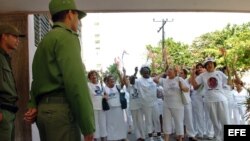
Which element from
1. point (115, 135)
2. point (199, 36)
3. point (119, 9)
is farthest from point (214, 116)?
point (199, 36)

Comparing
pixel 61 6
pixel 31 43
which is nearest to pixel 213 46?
pixel 31 43

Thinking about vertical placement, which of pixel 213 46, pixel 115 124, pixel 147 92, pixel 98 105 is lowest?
pixel 115 124

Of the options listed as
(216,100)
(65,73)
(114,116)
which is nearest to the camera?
(65,73)

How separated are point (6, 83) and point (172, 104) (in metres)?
4.97

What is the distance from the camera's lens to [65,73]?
243 centimetres

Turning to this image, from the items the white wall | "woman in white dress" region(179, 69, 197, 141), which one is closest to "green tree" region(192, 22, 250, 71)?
"woman in white dress" region(179, 69, 197, 141)

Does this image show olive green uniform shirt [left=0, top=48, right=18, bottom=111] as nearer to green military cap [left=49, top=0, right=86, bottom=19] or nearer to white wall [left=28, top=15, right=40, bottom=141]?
green military cap [left=49, top=0, right=86, bottom=19]

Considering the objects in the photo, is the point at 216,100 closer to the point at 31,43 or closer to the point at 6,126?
the point at 31,43

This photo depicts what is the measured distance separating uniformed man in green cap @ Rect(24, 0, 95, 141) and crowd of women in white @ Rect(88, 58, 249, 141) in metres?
5.55

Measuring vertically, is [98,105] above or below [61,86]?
below

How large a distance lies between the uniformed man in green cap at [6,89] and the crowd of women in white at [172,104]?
15.8ft

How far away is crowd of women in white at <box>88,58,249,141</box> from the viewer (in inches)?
314

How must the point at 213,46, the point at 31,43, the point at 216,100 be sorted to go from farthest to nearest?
1. the point at 213,46
2. the point at 216,100
3. the point at 31,43

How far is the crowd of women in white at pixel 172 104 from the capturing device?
7980mm
